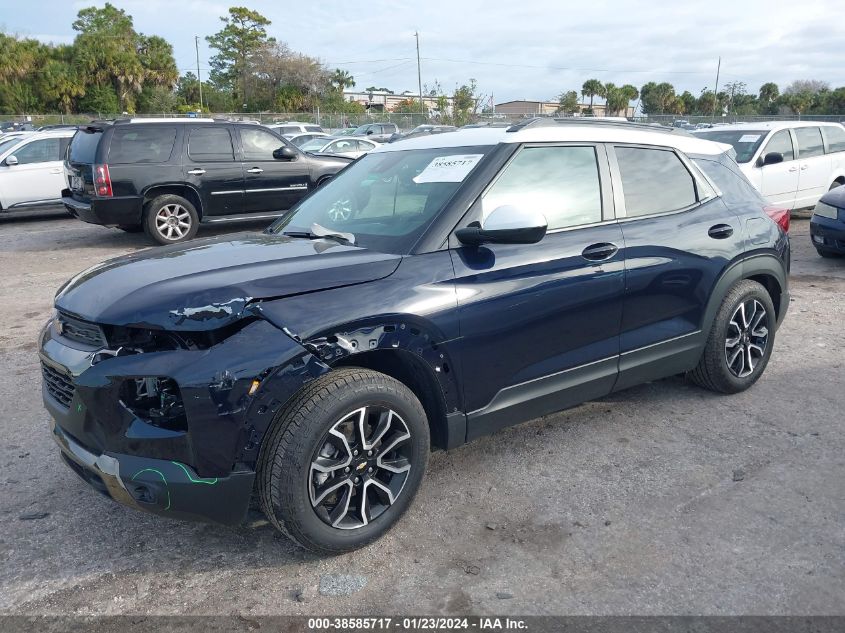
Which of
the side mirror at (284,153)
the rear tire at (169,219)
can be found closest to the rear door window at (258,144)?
the side mirror at (284,153)

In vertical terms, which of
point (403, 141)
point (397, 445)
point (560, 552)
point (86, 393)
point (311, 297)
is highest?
point (403, 141)

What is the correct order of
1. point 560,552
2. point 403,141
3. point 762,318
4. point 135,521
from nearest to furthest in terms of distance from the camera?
point 560,552, point 135,521, point 403,141, point 762,318

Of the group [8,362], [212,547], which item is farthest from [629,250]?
[8,362]

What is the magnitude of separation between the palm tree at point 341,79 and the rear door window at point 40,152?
62918mm

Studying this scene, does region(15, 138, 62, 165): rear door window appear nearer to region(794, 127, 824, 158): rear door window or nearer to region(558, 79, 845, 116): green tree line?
region(794, 127, 824, 158): rear door window

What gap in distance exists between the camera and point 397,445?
304cm

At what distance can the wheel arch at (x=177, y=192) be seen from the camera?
34.0 feet

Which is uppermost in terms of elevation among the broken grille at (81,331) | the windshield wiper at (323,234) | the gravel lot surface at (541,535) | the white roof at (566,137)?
the white roof at (566,137)

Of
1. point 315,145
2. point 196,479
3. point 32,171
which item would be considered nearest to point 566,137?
point 196,479

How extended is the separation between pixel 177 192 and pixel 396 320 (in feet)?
28.6

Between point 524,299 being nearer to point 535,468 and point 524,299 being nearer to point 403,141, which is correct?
point 535,468

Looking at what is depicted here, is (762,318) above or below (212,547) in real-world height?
above

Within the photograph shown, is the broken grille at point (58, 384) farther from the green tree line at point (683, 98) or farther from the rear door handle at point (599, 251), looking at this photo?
the green tree line at point (683, 98)

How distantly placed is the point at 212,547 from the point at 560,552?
61.1 inches
